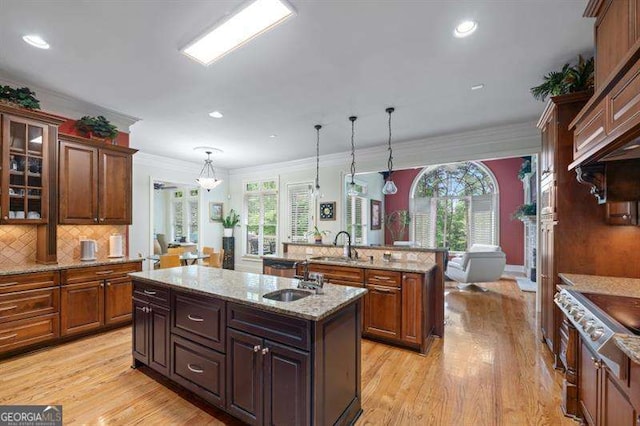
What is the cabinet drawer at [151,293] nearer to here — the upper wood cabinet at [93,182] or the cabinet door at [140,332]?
the cabinet door at [140,332]

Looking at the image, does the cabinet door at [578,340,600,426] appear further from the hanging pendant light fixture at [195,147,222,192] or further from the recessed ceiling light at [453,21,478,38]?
the hanging pendant light fixture at [195,147,222,192]

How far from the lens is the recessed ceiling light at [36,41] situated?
227 cm

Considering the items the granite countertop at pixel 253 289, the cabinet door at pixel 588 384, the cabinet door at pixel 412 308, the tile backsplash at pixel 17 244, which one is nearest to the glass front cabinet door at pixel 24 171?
the tile backsplash at pixel 17 244

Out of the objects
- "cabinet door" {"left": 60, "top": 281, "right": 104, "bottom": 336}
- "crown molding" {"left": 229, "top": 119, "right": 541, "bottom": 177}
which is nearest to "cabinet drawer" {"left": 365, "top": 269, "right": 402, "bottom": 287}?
"crown molding" {"left": 229, "top": 119, "right": 541, "bottom": 177}

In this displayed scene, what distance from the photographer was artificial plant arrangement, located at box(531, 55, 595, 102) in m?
2.55

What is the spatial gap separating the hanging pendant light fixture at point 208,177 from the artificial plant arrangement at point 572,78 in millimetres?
5378

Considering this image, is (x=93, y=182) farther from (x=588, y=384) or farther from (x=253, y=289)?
(x=588, y=384)

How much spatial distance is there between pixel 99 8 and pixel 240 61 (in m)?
1.02

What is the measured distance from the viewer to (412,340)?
10.0 feet

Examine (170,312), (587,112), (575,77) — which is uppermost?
(575,77)

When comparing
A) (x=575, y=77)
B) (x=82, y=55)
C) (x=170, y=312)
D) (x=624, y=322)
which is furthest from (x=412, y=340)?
(x=82, y=55)

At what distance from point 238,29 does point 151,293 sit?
2253 mm

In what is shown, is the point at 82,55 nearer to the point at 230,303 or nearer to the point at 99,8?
the point at 99,8

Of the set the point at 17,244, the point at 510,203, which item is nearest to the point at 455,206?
the point at 510,203
